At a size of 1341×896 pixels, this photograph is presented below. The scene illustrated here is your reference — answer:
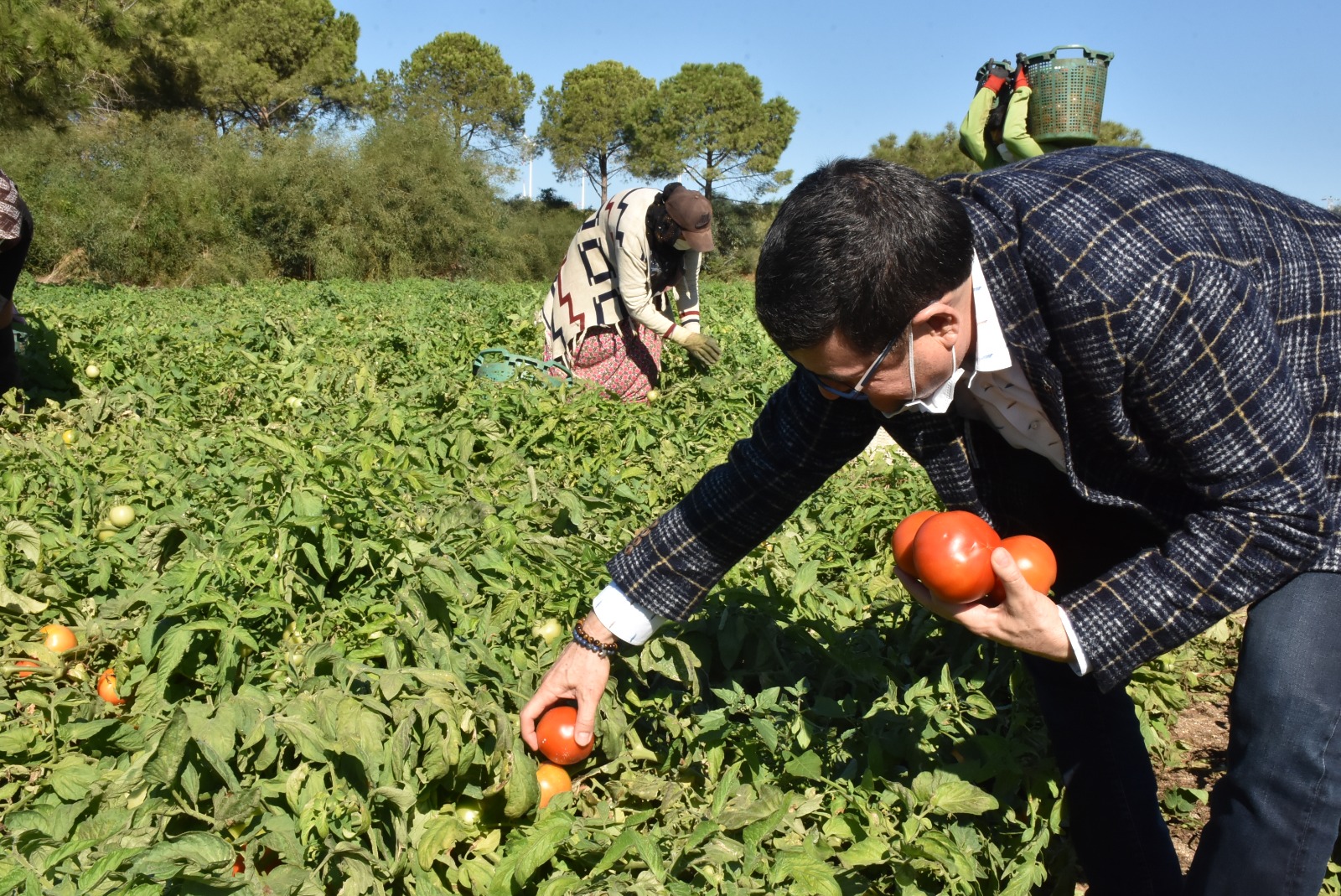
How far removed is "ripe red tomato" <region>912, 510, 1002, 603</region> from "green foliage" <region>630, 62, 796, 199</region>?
144 feet

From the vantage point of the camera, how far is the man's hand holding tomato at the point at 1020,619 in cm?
146

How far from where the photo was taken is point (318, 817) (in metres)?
1.59

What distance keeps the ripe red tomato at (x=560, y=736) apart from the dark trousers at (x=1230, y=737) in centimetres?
86

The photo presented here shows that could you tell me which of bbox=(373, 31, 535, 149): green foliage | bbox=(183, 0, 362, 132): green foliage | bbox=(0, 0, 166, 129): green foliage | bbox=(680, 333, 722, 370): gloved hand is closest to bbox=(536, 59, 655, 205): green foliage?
bbox=(373, 31, 535, 149): green foliage

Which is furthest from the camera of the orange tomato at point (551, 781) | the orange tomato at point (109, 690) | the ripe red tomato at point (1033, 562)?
the orange tomato at point (109, 690)

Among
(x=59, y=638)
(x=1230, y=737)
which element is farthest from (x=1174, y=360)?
(x=59, y=638)

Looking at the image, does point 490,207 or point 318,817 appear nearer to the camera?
point 318,817

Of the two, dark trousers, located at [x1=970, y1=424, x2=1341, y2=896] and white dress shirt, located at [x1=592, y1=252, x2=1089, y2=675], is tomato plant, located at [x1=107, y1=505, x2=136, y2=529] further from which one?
dark trousers, located at [x1=970, y1=424, x2=1341, y2=896]

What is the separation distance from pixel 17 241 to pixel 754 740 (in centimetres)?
369

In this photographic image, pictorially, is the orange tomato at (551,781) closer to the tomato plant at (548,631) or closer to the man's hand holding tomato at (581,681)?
the man's hand holding tomato at (581,681)

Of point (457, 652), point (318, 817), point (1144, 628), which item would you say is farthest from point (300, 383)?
point (1144, 628)

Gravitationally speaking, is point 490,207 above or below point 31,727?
above

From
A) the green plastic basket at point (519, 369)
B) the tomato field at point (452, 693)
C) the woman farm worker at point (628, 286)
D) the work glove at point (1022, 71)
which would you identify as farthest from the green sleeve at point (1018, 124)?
the green plastic basket at point (519, 369)

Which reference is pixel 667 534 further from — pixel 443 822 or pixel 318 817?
pixel 318 817
